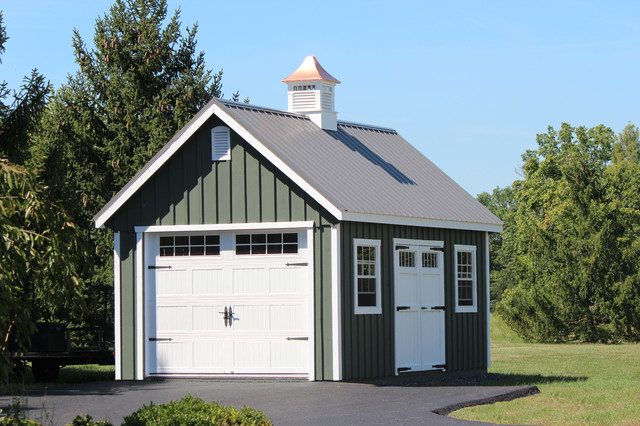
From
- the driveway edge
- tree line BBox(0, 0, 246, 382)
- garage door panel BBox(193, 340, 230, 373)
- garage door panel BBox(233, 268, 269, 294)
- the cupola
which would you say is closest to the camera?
the driveway edge

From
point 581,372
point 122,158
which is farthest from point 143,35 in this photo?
point 581,372

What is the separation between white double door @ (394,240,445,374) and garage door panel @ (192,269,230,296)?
10.0ft

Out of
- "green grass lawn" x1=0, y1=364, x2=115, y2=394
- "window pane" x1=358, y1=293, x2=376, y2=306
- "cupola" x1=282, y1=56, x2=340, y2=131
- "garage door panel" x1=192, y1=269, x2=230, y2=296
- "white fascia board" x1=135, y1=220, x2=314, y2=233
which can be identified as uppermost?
"cupola" x1=282, y1=56, x2=340, y2=131

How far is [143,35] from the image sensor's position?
31.5 m

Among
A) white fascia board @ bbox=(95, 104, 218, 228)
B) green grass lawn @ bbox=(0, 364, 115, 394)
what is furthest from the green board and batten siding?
green grass lawn @ bbox=(0, 364, 115, 394)

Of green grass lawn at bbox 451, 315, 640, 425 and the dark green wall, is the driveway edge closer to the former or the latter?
green grass lawn at bbox 451, 315, 640, 425

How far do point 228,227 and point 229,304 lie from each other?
1.33 meters

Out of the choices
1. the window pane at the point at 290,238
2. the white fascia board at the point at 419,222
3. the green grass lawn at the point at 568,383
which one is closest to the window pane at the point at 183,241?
the window pane at the point at 290,238

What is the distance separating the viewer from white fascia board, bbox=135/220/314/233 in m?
16.7

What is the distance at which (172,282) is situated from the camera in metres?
17.7

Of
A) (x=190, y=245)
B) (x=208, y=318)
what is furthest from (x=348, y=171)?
(x=208, y=318)

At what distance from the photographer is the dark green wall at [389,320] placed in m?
16.6

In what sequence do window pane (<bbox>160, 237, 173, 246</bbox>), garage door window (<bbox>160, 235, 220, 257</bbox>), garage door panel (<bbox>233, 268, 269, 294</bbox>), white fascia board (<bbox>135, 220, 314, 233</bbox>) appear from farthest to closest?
window pane (<bbox>160, 237, 173, 246</bbox>)
garage door window (<bbox>160, 235, 220, 257</bbox>)
garage door panel (<bbox>233, 268, 269, 294</bbox>)
white fascia board (<bbox>135, 220, 314, 233</bbox>)

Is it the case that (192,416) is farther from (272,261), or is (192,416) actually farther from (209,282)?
(209,282)
